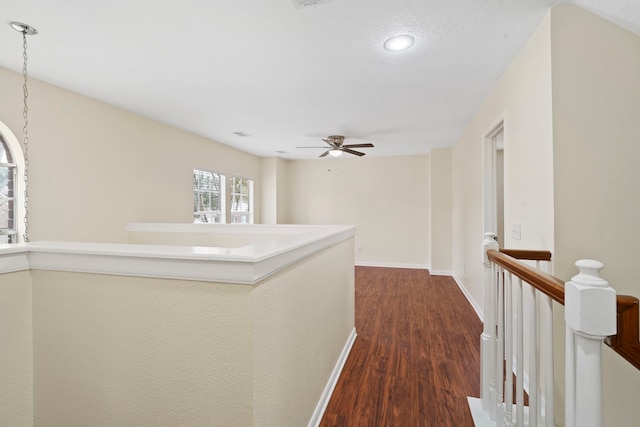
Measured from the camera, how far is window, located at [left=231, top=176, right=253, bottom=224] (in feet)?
18.2

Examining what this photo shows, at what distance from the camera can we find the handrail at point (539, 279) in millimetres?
879

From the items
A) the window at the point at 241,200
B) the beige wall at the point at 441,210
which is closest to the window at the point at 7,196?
the window at the point at 241,200

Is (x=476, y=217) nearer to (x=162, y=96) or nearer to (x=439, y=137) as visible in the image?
(x=439, y=137)

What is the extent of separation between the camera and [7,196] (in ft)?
7.85

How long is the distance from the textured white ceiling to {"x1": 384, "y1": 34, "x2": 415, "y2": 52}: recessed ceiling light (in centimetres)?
6

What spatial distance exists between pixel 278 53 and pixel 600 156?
2149 mm

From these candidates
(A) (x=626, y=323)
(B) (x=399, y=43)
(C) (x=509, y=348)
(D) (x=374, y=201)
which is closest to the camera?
(A) (x=626, y=323)

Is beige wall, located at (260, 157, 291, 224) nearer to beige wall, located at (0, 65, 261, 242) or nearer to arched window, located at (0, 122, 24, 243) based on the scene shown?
beige wall, located at (0, 65, 261, 242)

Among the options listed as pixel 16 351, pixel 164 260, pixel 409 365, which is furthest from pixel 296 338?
pixel 409 365

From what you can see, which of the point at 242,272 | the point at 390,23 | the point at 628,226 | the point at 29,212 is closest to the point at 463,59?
the point at 390,23

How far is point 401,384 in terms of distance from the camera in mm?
2076

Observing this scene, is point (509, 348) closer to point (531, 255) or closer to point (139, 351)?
point (531, 255)

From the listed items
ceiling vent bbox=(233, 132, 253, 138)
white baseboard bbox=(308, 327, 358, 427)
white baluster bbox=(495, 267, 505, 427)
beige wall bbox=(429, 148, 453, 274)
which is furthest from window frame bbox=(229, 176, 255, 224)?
white baluster bbox=(495, 267, 505, 427)

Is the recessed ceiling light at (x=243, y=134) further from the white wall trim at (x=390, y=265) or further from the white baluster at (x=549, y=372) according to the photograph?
the white baluster at (x=549, y=372)
